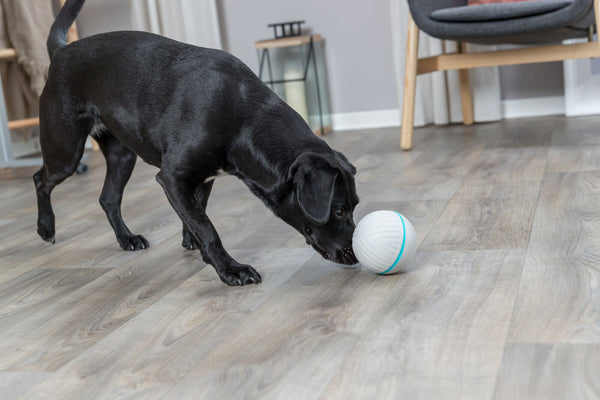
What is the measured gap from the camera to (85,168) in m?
3.59

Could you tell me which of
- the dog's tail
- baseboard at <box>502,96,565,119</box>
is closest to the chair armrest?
baseboard at <box>502,96,565,119</box>

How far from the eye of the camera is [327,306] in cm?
145

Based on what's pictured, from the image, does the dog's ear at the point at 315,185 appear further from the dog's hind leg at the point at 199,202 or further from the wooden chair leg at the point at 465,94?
the wooden chair leg at the point at 465,94

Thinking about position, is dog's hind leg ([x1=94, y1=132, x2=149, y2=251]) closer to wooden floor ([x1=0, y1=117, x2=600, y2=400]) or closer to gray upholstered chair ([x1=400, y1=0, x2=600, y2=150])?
wooden floor ([x1=0, y1=117, x2=600, y2=400])

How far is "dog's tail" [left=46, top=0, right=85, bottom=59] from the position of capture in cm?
213

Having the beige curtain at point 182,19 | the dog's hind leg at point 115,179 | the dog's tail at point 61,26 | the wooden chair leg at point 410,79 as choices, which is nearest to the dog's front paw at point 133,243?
the dog's hind leg at point 115,179

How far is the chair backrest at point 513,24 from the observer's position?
279 centimetres

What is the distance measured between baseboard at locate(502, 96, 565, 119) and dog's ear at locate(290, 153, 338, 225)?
2.70 meters

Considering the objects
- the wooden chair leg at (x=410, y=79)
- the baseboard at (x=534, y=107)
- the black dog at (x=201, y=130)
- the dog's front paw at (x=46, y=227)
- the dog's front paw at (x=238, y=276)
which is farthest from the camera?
the baseboard at (x=534, y=107)

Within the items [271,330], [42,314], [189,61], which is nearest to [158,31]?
[189,61]

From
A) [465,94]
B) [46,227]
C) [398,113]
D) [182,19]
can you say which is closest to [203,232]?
[46,227]

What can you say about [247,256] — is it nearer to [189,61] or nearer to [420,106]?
[189,61]

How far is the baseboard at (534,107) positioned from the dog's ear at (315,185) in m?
2.70

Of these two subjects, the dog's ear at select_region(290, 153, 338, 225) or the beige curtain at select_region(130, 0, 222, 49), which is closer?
the dog's ear at select_region(290, 153, 338, 225)
